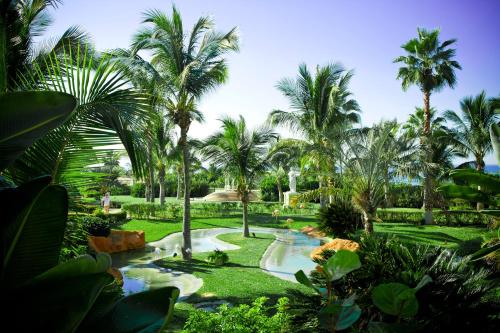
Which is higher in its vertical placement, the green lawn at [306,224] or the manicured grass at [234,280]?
the green lawn at [306,224]

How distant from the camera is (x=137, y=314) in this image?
1302mm

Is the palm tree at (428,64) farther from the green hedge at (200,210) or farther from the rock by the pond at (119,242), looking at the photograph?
the rock by the pond at (119,242)

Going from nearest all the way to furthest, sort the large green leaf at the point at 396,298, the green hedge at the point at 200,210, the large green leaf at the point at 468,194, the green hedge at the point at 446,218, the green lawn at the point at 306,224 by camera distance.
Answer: the large green leaf at the point at 396,298, the large green leaf at the point at 468,194, the green lawn at the point at 306,224, the green hedge at the point at 446,218, the green hedge at the point at 200,210

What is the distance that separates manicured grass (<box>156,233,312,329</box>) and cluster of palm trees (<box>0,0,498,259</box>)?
111cm

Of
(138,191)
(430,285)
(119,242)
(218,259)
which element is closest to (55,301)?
(430,285)

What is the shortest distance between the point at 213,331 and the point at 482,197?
260 cm

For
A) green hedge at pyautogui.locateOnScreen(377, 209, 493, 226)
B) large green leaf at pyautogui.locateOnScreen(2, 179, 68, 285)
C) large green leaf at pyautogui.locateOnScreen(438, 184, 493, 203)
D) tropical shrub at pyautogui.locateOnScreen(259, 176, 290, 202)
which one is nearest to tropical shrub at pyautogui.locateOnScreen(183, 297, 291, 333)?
large green leaf at pyautogui.locateOnScreen(2, 179, 68, 285)

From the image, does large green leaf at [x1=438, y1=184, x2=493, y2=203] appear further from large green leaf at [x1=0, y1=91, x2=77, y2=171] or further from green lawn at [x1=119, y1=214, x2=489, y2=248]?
green lawn at [x1=119, y1=214, x2=489, y2=248]

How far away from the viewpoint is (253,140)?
1698 centimetres

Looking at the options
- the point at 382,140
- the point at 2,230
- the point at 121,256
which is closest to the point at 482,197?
the point at 2,230

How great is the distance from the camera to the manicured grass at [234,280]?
7480 millimetres

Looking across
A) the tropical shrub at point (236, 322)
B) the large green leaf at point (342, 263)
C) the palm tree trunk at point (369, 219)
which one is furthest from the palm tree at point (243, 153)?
the large green leaf at point (342, 263)

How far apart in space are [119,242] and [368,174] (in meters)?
9.41

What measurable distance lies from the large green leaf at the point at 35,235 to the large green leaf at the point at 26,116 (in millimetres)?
156
